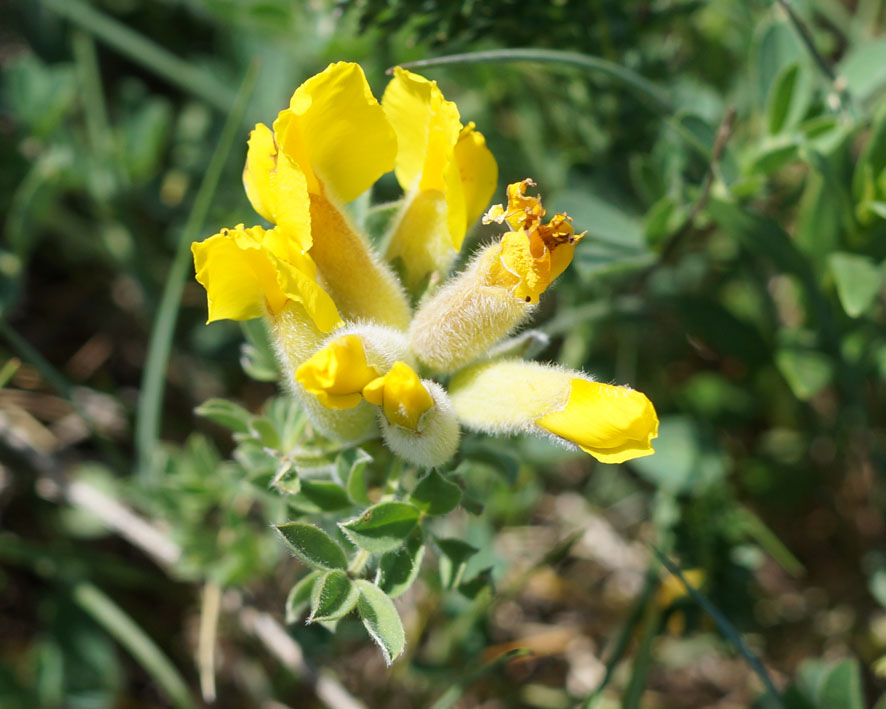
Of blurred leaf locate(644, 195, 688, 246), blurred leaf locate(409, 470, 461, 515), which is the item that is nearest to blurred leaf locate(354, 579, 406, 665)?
blurred leaf locate(409, 470, 461, 515)

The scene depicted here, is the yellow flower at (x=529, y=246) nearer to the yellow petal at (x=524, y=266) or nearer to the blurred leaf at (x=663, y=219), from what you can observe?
the yellow petal at (x=524, y=266)

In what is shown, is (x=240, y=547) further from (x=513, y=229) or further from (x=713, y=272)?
(x=713, y=272)

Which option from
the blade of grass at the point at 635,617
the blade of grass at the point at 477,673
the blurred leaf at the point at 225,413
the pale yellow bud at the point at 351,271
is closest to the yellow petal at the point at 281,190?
the pale yellow bud at the point at 351,271

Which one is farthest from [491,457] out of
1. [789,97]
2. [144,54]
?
[144,54]

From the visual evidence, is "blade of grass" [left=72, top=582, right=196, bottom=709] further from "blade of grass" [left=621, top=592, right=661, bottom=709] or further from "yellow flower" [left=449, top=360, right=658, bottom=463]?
"yellow flower" [left=449, top=360, right=658, bottom=463]

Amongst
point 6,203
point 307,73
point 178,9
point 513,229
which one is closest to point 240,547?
point 513,229

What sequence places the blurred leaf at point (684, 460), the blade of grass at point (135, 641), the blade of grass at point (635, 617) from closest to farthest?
the blade of grass at point (635, 617) → the blade of grass at point (135, 641) → the blurred leaf at point (684, 460)
